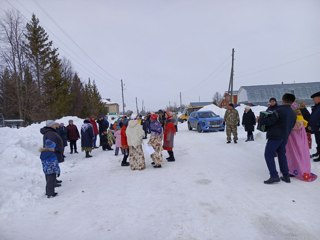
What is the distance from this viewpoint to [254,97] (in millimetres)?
61719

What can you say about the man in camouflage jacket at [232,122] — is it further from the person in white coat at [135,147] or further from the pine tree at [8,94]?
the pine tree at [8,94]

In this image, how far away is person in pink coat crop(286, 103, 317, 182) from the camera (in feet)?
20.3

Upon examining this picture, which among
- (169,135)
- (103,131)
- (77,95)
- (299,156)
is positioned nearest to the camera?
(299,156)

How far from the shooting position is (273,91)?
207 ft

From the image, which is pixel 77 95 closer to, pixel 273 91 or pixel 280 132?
pixel 273 91

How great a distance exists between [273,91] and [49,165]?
2542 inches

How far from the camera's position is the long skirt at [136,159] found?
845 centimetres

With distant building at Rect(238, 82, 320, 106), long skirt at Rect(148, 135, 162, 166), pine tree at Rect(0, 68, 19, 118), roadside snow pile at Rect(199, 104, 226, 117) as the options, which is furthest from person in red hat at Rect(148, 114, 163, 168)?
distant building at Rect(238, 82, 320, 106)

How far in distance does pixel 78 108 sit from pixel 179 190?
51.6m

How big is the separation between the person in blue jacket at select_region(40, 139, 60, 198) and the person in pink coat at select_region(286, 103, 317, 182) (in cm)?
574

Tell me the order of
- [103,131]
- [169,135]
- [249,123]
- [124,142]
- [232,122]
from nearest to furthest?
[124,142] < [169,135] < [232,122] < [249,123] < [103,131]

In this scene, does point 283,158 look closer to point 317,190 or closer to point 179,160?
point 317,190

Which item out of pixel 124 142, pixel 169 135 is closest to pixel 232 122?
pixel 169 135

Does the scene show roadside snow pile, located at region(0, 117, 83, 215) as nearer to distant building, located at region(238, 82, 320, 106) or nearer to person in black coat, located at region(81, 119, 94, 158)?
person in black coat, located at region(81, 119, 94, 158)
